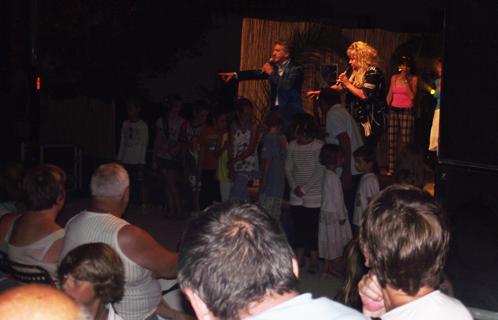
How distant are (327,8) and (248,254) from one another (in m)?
20.8

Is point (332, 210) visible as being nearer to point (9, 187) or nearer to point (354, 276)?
point (9, 187)

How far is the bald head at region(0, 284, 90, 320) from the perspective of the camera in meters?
1.98

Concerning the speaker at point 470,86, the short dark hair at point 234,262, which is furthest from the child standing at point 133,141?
the short dark hair at point 234,262

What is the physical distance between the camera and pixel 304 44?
38.8 feet

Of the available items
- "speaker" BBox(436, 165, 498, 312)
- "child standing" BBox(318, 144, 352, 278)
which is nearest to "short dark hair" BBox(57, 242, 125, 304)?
"speaker" BBox(436, 165, 498, 312)

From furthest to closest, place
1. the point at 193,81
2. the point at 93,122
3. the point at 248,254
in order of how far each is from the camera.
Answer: the point at 193,81
the point at 93,122
the point at 248,254

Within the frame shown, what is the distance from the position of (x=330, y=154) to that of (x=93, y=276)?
4020mm

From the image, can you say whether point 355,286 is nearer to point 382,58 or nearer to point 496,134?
point 496,134

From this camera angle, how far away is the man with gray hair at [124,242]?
4.28 m

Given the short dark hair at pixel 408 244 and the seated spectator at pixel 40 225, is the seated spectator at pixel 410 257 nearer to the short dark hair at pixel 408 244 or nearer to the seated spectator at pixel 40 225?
the short dark hair at pixel 408 244

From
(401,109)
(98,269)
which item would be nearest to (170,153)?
(401,109)

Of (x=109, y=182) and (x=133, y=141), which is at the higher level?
(x=109, y=182)

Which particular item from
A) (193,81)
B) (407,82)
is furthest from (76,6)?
(407,82)

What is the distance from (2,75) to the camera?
1032 cm
